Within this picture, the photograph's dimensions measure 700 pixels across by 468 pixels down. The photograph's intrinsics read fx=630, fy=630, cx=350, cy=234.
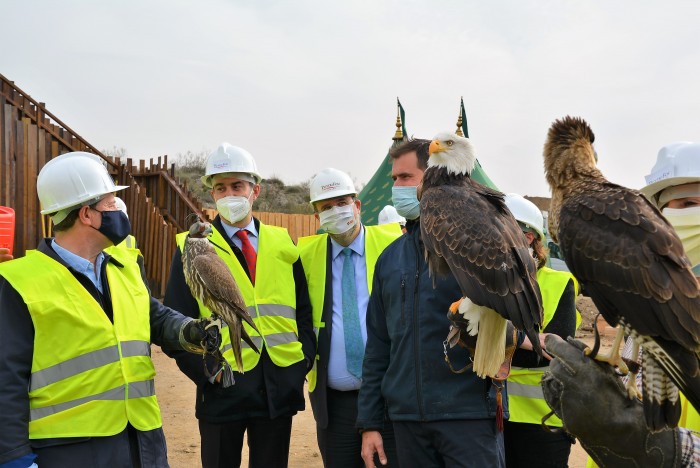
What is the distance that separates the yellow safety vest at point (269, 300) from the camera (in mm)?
4625

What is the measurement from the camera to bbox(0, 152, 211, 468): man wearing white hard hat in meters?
3.15

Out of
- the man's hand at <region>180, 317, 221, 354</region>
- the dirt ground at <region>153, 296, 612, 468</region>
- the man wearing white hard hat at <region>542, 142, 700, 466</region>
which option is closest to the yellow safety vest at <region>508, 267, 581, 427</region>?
the man wearing white hard hat at <region>542, 142, 700, 466</region>

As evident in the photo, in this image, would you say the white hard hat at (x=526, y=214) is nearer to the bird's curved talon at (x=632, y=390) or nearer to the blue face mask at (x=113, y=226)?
the bird's curved talon at (x=632, y=390)

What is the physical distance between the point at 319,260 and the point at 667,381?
9.68 ft

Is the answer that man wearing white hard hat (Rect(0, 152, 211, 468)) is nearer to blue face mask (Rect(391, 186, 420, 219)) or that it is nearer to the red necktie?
the red necktie

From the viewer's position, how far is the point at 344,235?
16.9 feet

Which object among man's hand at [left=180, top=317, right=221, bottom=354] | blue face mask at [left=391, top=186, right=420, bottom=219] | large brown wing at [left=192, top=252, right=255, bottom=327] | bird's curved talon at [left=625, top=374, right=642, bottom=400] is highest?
blue face mask at [left=391, top=186, right=420, bottom=219]

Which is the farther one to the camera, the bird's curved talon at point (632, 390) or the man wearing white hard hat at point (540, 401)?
the man wearing white hard hat at point (540, 401)

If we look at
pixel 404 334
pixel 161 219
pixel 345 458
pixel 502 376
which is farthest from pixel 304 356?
pixel 161 219

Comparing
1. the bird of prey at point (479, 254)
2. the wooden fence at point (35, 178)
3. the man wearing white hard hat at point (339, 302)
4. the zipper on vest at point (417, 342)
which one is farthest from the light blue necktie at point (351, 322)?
the wooden fence at point (35, 178)

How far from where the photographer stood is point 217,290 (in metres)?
4.13

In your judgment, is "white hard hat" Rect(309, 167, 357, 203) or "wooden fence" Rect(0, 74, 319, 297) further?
"wooden fence" Rect(0, 74, 319, 297)

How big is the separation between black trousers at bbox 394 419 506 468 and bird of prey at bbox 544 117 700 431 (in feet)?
2.82

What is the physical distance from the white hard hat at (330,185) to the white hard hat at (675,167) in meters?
2.46
